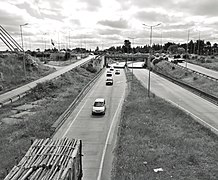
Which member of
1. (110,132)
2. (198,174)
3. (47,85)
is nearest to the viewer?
(198,174)

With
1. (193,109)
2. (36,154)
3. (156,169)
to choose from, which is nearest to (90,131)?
(156,169)

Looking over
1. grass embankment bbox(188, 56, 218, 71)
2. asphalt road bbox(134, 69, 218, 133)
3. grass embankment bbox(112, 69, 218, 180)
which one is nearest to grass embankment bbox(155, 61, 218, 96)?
asphalt road bbox(134, 69, 218, 133)

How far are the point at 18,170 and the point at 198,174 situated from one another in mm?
10828

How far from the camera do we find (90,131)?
932 inches

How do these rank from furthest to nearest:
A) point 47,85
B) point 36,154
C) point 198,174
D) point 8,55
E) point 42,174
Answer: point 8,55 < point 47,85 < point 198,174 < point 36,154 < point 42,174

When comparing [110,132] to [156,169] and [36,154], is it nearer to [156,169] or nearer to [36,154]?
[156,169]

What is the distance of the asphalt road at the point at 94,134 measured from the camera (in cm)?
1581

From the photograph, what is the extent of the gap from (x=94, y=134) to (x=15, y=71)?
4183 cm

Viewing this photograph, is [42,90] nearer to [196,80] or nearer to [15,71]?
[15,71]

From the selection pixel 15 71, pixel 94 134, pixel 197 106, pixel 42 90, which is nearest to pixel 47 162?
pixel 94 134

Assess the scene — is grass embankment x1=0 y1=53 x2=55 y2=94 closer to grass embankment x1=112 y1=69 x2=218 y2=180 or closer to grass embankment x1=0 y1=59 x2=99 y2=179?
grass embankment x1=0 y1=59 x2=99 y2=179

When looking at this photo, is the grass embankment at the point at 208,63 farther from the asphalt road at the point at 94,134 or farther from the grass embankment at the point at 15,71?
the asphalt road at the point at 94,134

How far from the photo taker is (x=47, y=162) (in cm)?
991

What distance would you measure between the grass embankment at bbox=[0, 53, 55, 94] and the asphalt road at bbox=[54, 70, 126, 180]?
66.0 ft
